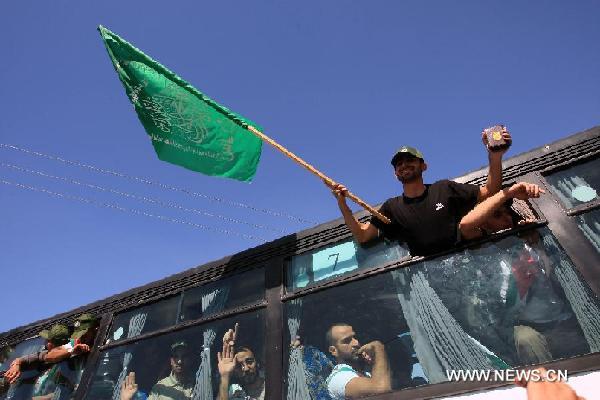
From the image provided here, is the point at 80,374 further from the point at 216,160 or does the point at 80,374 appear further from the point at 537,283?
the point at 537,283

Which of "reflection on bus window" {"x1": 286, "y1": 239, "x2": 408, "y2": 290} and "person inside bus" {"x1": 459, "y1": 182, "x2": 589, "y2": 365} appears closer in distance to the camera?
"person inside bus" {"x1": 459, "y1": 182, "x2": 589, "y2": 365}

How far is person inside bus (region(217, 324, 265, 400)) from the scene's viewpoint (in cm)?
503

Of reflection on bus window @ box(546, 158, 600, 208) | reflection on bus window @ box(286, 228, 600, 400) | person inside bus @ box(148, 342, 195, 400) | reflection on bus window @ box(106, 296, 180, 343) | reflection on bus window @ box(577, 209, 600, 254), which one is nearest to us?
reflection on bus window @ box(286, 228, 600, 400)

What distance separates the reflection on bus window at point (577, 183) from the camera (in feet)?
14.7

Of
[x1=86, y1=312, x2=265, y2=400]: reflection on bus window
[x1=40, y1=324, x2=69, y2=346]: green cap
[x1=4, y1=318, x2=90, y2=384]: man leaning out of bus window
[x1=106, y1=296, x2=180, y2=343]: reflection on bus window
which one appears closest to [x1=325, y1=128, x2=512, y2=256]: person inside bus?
[x1=86, y1=312, x2=265, y2=400]: reflection on bus window

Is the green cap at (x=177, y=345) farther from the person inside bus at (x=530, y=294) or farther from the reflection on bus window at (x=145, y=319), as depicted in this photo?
the person inside bus at (x=530, y=294)

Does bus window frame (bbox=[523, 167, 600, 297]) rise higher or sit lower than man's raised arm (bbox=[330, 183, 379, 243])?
lower

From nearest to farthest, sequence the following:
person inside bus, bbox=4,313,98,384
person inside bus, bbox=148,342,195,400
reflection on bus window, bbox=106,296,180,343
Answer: person inside bus, bbox=148,342,195,400
reflection on bus window, bbox=106,296,180,343
person inside bus, bbox=4,313,98,384

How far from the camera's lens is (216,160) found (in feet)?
18.7

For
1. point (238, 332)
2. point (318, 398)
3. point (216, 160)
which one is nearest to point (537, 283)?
point (318, 398)

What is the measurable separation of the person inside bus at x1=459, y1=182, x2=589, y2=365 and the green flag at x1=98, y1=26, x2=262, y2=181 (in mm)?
3145

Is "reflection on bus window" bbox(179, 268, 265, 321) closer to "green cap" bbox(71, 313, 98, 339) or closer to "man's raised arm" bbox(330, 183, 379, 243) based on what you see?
"man's raised arm" bbox(330, 183, 379, 243)

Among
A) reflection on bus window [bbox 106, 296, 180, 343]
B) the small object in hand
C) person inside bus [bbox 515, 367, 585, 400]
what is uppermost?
the small object in hand

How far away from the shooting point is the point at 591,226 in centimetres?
421
